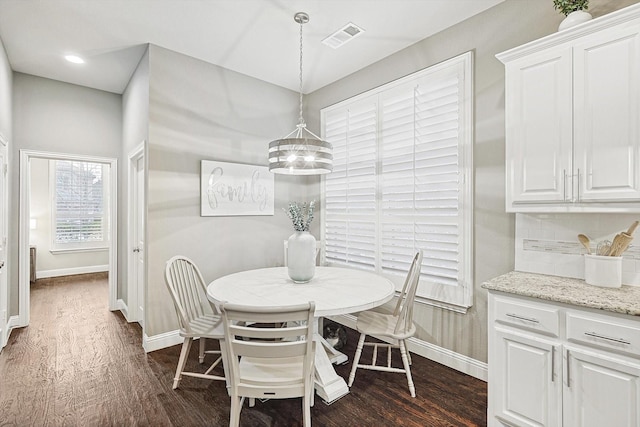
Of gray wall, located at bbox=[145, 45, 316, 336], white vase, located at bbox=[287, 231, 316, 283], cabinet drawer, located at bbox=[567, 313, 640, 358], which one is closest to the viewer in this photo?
cabinet drawer, located at bbox=[567, 313, 640, 358]

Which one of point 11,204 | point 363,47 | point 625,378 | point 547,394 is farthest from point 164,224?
point 625,378

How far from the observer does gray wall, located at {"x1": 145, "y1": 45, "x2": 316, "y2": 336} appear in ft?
10.3

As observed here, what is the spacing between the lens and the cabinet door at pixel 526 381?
1682 mm

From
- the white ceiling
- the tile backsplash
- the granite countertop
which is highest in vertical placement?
the white ceiling

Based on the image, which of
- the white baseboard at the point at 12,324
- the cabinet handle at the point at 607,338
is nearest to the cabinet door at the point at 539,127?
the cabinet handle at the point at 607,338

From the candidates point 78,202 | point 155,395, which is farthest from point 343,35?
point 78,202

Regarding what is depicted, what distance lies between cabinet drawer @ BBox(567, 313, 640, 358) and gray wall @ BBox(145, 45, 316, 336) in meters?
3.08

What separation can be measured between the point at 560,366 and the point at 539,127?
4.54 ft

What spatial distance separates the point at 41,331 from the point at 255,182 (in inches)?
116

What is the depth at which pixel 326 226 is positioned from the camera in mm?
4016

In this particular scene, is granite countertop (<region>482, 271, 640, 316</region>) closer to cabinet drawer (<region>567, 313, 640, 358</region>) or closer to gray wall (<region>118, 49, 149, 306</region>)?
cabinet drawer (<region>567, 313, 640, 358</region>)

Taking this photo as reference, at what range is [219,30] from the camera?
9.39 ft

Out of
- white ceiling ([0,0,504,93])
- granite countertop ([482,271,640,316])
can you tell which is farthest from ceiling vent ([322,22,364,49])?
granite countertop ([482,271,640,316])

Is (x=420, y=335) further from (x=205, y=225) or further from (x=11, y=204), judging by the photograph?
(x=11, y=204)
